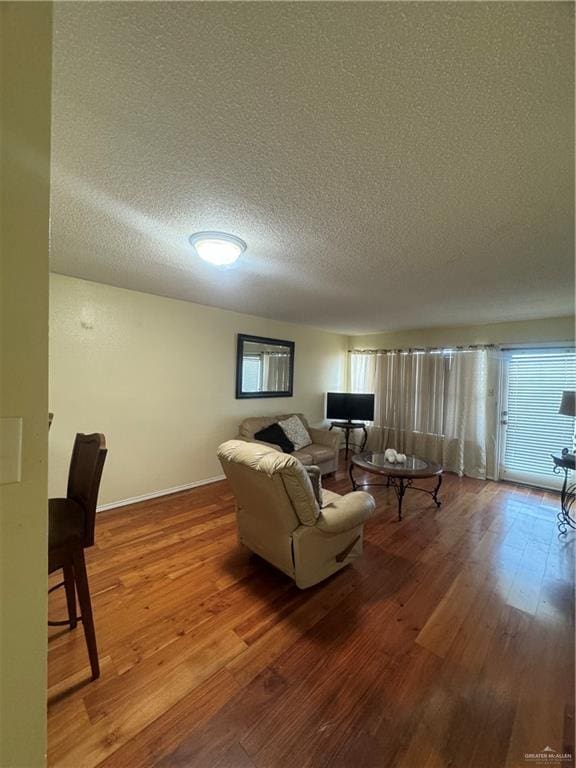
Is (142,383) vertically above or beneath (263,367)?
beneath

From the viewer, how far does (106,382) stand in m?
3.06

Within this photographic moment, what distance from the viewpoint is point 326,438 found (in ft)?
14.7

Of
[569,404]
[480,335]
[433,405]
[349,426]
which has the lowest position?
[349,426]

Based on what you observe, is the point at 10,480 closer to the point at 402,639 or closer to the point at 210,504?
the point at 402,639

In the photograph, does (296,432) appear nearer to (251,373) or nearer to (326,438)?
(326,438)

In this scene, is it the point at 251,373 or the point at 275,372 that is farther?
the point at 275,372

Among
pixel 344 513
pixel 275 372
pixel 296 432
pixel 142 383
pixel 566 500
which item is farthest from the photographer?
pixel 275 372

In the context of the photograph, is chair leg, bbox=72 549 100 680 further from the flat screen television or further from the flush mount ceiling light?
the flat screen television

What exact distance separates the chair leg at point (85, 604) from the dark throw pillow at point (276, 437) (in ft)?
8.65

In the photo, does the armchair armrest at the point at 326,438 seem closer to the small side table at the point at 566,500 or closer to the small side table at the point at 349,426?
the small side table at the point at 349,426

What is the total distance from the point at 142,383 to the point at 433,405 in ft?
14.1

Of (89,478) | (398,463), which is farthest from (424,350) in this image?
(89,478)

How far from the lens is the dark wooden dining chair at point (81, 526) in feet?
4.19

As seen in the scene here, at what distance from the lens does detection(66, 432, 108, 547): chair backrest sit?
134 centimetres
